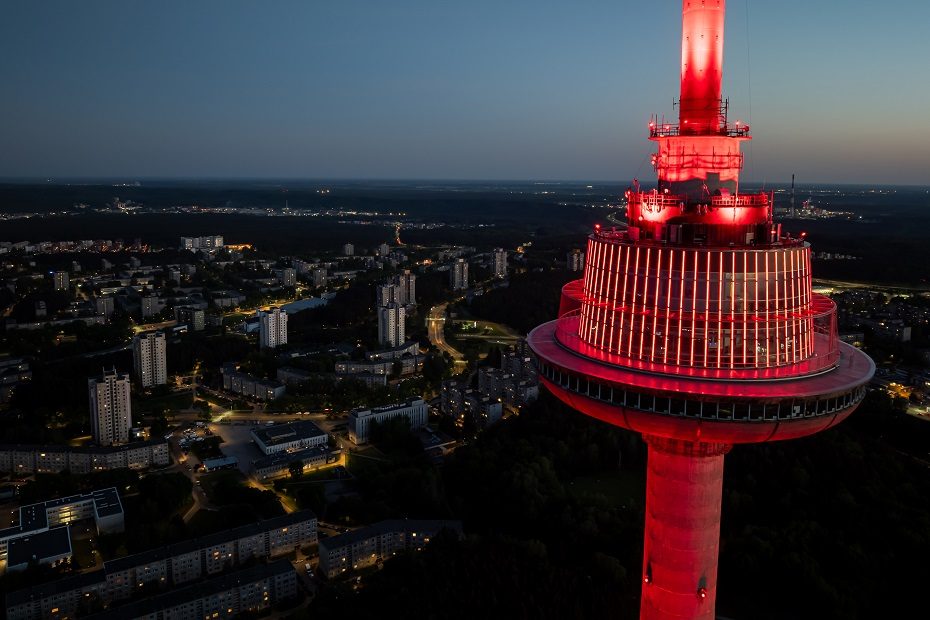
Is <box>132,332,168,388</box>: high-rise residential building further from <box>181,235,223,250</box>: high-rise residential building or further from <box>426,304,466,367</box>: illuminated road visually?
<box>181,235,223,250</box>: high-rise residential building

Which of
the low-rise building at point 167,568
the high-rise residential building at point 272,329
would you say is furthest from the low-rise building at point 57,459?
the high-rise residential building at point 272,329

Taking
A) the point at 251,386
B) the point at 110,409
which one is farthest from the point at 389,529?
the point at 251,386

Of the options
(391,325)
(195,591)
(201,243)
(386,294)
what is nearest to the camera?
(195,591)

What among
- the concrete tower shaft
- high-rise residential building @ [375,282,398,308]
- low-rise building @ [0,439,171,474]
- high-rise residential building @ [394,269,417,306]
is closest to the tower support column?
the concrete tower shaft

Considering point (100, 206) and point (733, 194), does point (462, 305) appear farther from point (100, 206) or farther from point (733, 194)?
point (100, 206)

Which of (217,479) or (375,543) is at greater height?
(375,543)

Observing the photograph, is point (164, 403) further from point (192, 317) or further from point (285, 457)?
point (192, 317)

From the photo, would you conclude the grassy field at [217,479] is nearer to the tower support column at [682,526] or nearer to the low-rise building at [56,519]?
the low-rise building at [56,519]
